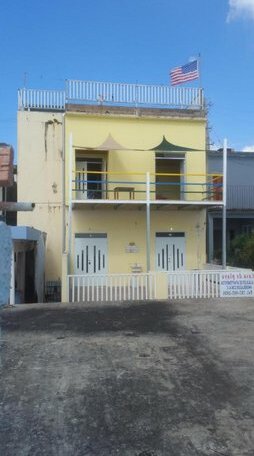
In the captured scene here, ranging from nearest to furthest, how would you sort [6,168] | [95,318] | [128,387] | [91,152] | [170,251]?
[6,168]
[128,387]
[95,318]
[91,152]
[170,251]

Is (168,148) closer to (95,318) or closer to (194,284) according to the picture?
(194,284)

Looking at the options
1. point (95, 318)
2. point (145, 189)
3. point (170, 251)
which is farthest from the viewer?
point (170, 251)

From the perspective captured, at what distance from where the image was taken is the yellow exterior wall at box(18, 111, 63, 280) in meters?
19.2

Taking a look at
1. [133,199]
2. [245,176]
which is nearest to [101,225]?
[133,199]

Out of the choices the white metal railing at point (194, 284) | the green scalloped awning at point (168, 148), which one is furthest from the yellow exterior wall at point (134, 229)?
the white metal railing at point (194, 284)

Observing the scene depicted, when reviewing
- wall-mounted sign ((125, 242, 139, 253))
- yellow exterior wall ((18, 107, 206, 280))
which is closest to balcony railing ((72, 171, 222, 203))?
yellow exterior wall ((18, 107, 206, 280))

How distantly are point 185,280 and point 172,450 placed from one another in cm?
982

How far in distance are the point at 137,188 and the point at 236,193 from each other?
11.8 meters

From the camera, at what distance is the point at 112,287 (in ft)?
48.2

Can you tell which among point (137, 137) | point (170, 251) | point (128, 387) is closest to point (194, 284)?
point (170, 251)

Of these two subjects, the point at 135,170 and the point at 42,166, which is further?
the point at 135,170

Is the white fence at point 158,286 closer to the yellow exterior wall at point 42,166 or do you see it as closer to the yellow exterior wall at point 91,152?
the yellow exterior wall at point 91,152

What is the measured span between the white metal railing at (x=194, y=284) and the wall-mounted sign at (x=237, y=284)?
15cm

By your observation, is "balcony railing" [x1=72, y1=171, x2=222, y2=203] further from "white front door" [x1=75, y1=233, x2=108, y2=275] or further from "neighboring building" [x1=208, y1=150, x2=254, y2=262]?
Result: "neighboring building" [x1=208, y1=150, x2=254, y2=262]
